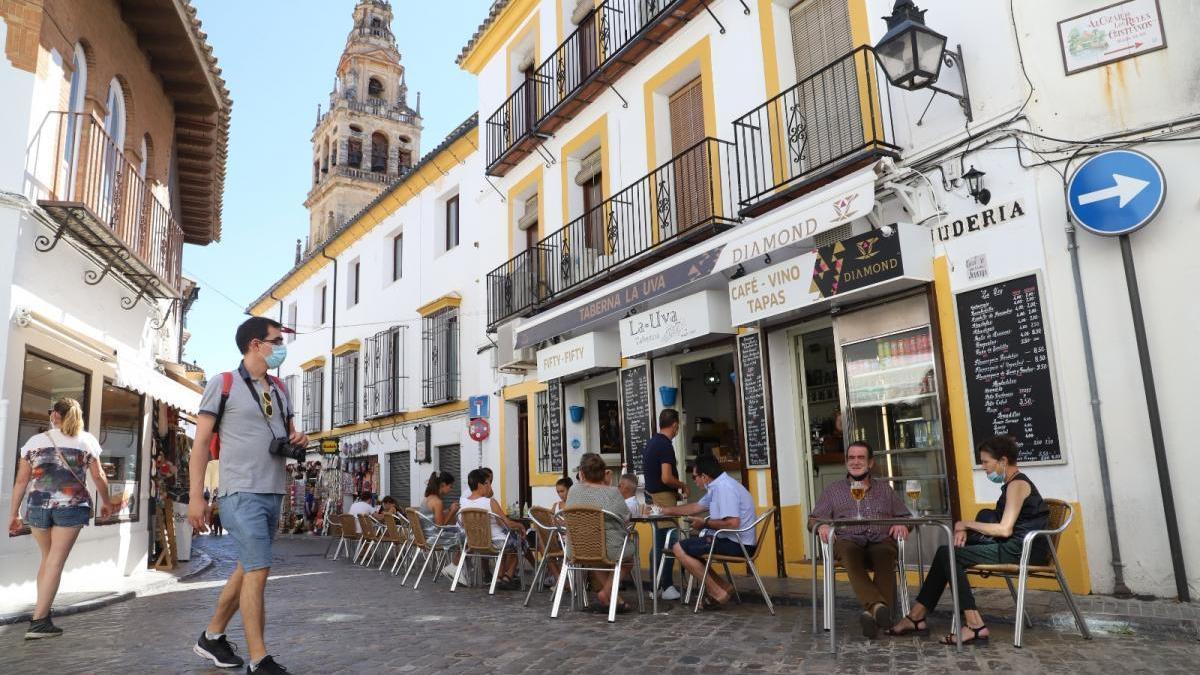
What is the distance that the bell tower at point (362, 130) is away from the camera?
35.0 meters

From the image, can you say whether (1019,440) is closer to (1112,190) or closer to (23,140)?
(1112,190)

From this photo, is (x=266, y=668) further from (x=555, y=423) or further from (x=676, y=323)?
(x=555, y=423)

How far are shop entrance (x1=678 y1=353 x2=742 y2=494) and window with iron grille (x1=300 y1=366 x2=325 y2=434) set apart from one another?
51.5ft

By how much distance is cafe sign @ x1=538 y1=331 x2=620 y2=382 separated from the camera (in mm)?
11148

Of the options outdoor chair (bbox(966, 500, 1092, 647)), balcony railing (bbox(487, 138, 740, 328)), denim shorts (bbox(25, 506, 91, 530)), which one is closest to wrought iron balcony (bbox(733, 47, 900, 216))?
balcony railing (bbox(487, 138, 740, 328))

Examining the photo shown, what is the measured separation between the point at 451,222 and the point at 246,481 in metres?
14.0

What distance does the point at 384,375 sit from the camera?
1953cm

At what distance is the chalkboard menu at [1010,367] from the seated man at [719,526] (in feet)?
6.07

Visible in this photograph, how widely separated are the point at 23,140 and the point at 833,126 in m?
7.35

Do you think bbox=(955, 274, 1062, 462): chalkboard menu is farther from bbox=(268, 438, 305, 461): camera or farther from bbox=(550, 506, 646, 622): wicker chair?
bbox=(268, 438, 305, 461): camera

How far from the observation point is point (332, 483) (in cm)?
2220

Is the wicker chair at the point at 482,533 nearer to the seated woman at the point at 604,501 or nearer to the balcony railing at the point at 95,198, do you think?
the seated woman at the point at 604,501

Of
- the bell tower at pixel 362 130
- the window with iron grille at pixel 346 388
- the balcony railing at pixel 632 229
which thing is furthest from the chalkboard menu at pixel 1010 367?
the bell tower at pixel 362 130

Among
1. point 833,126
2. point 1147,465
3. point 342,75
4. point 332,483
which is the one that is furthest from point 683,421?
point 342,75
